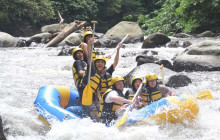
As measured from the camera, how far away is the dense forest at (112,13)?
14.5 m

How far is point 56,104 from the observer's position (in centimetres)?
456

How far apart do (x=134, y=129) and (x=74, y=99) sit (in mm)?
1594

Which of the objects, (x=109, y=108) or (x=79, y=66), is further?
(x=79, y=66)

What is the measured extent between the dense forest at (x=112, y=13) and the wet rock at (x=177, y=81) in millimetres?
7554

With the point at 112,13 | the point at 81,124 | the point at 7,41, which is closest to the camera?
the point at 81,124

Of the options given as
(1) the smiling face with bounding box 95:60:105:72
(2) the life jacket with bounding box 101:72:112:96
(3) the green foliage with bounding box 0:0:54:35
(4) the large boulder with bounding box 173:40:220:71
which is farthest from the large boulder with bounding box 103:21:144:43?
(1) the smiling face with bounding box 95:60:105:72

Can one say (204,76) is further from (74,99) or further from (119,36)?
(119,36)

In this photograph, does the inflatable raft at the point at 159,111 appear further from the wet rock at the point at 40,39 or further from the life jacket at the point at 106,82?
the wet rock at the point at 40,39

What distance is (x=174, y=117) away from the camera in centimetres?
412

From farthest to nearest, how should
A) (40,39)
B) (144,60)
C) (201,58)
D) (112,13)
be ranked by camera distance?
(112,13), (40,39), (144,60), (201,58)

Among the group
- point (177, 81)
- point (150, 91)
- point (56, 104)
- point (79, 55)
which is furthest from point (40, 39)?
point (150, 91)

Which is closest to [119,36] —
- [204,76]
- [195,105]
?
[204,76]

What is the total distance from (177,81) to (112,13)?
68.5ft

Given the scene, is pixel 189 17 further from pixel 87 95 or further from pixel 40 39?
pixel 87 95
